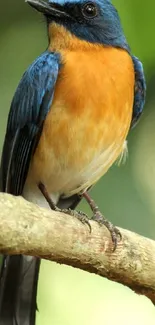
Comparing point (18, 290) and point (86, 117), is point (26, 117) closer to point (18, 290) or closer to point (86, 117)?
point (86, 117)

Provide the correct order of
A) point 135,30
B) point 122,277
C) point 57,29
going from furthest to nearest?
point 57,29 < point 135,30 < point 122,277

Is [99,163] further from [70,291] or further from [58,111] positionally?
[70,291]

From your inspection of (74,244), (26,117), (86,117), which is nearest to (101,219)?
(86,117)

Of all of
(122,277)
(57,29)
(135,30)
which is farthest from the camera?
(57,29)

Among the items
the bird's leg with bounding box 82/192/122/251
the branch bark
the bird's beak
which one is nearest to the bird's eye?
the bird's beak

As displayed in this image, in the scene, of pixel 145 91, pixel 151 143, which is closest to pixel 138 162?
pixel 151 143

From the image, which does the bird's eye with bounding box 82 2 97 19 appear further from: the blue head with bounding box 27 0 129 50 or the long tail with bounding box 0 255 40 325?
the long tail with bounding box 0 255 40 325
